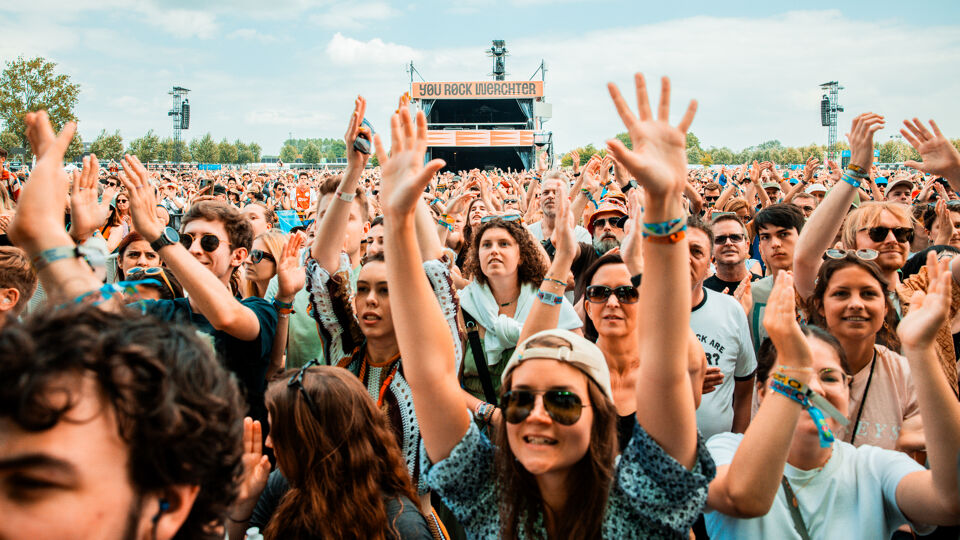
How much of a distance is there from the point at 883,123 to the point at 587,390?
9.33 feet

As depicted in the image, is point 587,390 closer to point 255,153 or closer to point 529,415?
point 529,415

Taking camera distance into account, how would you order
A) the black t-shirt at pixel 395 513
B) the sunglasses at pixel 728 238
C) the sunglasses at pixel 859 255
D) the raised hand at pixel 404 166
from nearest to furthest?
the raised hand at pixel 404 166 → the black t-shirt at pixel 395 513 → the sunglasses at pixel 859 255 → the sunglasses at pixel 728 238

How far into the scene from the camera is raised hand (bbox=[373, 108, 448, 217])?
1.69m

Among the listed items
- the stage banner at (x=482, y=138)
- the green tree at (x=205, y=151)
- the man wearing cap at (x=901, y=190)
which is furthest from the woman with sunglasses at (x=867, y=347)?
the green tree at (x=205, y=151)

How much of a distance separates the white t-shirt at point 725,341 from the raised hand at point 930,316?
1240 millimetres

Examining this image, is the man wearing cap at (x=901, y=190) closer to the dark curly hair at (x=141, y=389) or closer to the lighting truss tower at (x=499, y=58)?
the dark curly hair at (x=141, y=389)

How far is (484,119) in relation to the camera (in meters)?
37.6

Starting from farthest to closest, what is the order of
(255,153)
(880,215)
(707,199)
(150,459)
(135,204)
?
(255,153) < (707,199) < (880,215) < (135,204) < (150,459)

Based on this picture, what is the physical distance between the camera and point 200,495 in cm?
120

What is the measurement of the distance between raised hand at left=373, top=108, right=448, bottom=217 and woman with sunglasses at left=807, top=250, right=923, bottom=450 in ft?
6.41

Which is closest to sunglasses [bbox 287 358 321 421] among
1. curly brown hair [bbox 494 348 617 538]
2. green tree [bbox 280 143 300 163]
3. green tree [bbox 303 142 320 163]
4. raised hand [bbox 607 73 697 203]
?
curly brown hair [bbox 494 348 617 538]

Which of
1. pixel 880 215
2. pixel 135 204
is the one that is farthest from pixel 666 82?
pixel 880 215

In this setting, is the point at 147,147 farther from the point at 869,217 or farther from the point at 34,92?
the point at 869,217

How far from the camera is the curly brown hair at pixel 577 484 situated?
1697 mm
